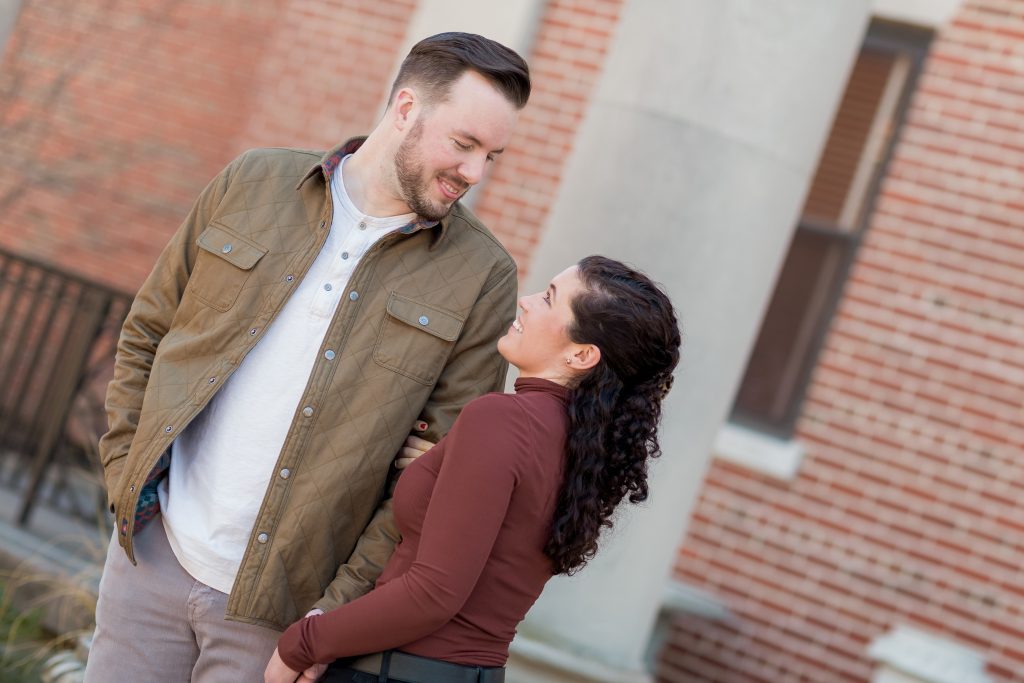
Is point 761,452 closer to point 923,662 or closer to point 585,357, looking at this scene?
point 923,662

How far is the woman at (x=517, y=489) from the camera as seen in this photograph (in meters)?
2.15

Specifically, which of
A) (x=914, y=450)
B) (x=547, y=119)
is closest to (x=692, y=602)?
(x=914, y=450)

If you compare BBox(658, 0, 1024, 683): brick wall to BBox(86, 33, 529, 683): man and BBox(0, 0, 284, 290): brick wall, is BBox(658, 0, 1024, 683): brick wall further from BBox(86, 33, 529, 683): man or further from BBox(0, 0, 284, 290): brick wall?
BBox(0, 0, 284, 290): brick wall

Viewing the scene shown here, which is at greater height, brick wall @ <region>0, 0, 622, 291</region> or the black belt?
brick wall @ <region>0, 0, 622, 291</region>

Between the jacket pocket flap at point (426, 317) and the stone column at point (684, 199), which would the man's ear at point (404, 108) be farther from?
the stone column at point (684, 199)

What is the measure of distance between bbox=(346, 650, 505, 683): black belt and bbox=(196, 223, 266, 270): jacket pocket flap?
3.00 ft

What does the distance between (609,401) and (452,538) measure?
421mm

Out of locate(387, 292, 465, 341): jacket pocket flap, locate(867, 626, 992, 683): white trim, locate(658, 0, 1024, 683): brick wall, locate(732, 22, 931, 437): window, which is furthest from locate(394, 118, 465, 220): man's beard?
locate(732, 22, 931, 437): window

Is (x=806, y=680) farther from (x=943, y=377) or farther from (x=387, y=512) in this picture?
(x=387, y=512)

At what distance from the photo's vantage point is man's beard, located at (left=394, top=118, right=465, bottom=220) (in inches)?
98.9

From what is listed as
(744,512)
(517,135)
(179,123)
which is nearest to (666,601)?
(744,512)

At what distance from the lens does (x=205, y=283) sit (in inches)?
105

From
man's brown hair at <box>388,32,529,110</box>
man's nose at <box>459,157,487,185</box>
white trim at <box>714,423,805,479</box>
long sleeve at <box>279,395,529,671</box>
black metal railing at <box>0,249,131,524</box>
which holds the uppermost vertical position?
man's brown hair at <box>388,32,529,110</box>

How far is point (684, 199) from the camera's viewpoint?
13.8ft
